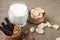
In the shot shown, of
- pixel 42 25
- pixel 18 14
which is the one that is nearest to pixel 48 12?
pixel 42 25

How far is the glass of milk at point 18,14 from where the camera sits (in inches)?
39.8

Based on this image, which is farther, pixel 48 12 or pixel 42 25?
pixel 48 12

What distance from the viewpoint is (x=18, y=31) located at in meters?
0.95

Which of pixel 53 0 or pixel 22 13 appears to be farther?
pixel 53 0

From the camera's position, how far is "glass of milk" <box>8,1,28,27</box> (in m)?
1.01

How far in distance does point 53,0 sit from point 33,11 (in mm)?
283

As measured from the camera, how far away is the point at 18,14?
101cm

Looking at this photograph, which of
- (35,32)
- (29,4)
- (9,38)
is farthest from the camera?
(29,4)

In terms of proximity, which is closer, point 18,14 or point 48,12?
point 18,14

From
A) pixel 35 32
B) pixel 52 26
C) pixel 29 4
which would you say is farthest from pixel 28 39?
pixel 29 4

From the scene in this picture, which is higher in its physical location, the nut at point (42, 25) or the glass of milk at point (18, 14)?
the glass of milk at point (18, 14)

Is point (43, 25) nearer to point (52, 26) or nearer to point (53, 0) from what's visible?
point (52, 26)

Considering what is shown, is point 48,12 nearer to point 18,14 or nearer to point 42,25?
point 42,25

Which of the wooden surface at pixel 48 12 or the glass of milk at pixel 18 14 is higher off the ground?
the glass of milk at pixel 18 14
